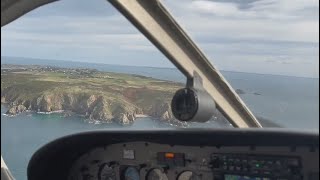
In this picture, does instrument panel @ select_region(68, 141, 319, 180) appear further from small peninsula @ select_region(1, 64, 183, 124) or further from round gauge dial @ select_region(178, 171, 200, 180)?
small peninsula @ select_region(1, 64, 183, 124)

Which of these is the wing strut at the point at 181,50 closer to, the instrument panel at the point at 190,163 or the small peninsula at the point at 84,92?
A: the small peninsula at the point at 84,92

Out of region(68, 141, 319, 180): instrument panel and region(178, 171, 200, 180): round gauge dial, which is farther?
region(178, 171, 200, 180): round gauge dial

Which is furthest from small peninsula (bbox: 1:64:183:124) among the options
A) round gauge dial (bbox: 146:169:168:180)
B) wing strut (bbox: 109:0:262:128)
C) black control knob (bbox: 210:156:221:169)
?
black control knob (bbox: 210:156:221:169)

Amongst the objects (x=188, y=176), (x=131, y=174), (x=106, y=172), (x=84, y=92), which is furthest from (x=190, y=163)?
(x=84, y=92)

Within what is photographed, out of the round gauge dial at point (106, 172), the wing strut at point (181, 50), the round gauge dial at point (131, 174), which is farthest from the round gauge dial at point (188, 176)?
the wing strut at point (181, 50)

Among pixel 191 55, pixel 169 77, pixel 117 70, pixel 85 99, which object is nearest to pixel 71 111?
pixel 85 99

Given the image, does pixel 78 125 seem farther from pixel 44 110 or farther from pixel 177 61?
pixel 177 61

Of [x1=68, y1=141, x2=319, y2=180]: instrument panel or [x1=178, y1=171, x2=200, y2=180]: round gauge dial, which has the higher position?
[x1=68, y1=141, x2=319, y2=180]: instrument panel
